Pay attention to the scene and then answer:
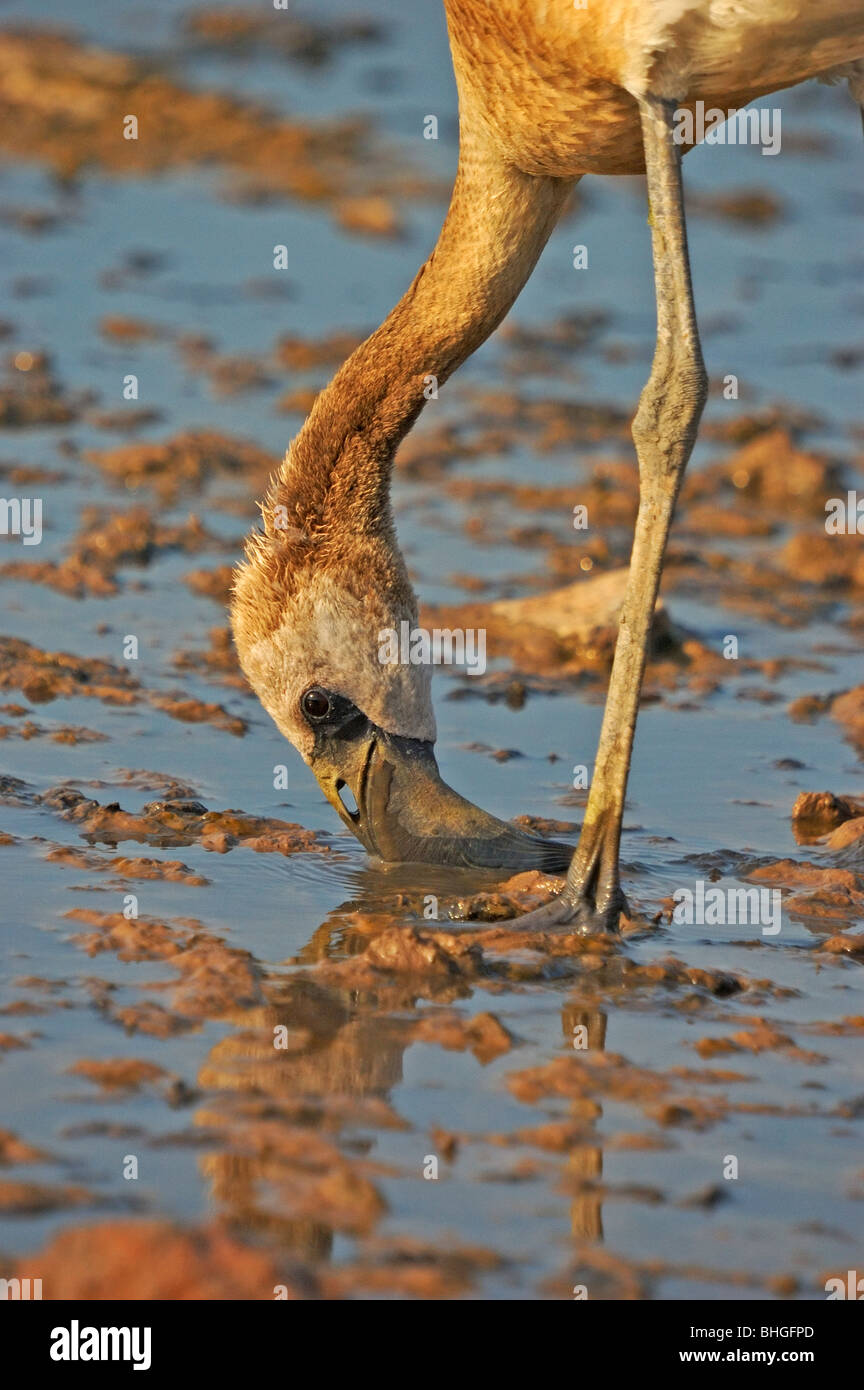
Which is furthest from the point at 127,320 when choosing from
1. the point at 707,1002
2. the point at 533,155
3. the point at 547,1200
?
the point at 547,1200

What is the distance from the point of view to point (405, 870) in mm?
6574

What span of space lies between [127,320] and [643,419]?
258 inches

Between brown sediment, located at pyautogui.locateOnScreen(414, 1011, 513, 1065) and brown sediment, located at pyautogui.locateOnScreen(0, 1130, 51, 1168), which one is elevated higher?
brown sediment, located at pyautogui.locateOnScreen(414, 1011, 513, 1065)

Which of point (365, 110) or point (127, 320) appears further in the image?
point (365, 110)

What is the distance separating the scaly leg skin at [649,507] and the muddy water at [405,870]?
0.22 metres

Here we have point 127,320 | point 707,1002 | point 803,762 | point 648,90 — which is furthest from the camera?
point 127,320

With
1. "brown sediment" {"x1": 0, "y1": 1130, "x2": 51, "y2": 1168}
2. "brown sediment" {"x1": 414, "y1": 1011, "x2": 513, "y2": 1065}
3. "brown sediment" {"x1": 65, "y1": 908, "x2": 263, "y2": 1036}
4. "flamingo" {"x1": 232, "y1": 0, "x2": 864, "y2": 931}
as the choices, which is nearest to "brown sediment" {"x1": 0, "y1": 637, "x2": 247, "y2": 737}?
"flamingo" {"x1": 232, "y1": 0, "x2": 864, "y2": 931}

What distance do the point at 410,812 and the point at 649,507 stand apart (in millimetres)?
1254

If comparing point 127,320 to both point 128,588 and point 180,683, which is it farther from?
point 180,683

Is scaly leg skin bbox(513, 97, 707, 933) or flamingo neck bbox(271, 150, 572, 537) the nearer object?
scaly leg skin bbox(513, 97, 707, 933)

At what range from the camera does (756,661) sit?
879cm

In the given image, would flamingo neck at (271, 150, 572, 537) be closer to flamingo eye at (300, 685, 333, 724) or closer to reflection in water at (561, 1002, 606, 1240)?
flamingo eye at (300, 685, 333, 724)

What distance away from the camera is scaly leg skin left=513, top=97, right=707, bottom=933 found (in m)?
6.07

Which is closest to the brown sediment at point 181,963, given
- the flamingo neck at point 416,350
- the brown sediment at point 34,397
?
the flamingo neck at point 416,350
